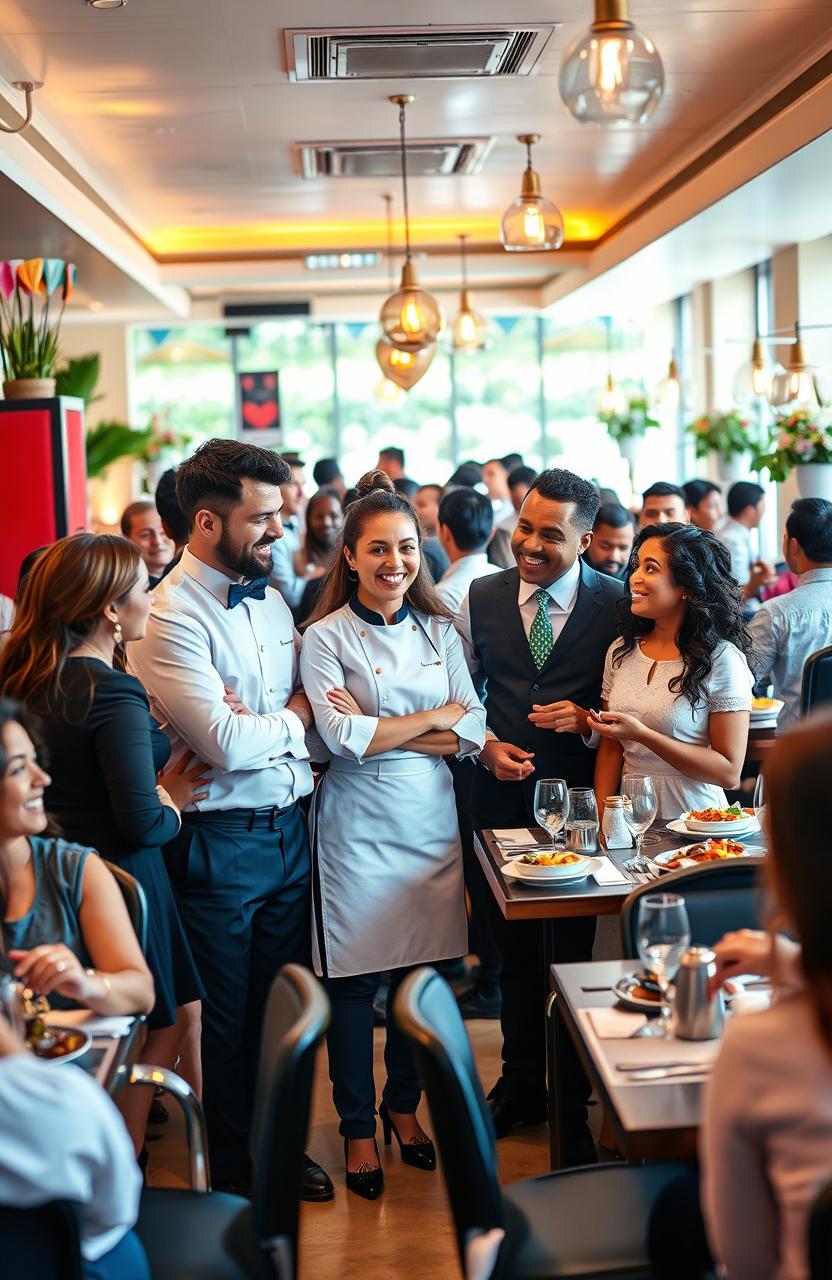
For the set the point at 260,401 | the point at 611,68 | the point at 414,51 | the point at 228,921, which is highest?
the point at 414,51

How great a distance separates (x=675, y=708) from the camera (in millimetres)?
3600

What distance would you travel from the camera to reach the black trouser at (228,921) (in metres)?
3.36

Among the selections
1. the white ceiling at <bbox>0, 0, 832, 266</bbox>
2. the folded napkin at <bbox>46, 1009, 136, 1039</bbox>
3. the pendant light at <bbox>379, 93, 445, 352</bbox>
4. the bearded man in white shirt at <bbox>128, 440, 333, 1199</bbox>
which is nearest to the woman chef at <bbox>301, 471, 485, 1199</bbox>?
the bearded man in white shirt at <bbox>128, 440, 333, 1199</bbox>

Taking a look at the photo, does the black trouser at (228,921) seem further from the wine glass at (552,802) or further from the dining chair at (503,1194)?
the dining chair at (503,1194)

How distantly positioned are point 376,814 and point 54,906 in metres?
1.25

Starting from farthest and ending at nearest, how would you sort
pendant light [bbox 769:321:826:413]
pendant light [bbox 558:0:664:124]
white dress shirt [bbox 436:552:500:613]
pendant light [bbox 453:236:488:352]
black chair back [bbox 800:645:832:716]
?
pendant light [bbox 453:236:488:352] → pendant light [bbox 769:321:826:413] → white dress shirt [bbox 436:552:500:613] → black chair back [bbox 800:645:832:716] → pendant light [bbox 558:0:664:124]

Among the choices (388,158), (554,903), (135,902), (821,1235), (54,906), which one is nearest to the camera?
(821,1235)

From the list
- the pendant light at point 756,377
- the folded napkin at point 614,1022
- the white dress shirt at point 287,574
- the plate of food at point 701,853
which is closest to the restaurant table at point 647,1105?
the folded napkin at point 614,1022

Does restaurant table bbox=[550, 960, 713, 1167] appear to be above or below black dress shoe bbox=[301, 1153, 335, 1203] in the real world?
above

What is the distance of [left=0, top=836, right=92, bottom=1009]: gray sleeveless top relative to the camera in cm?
240

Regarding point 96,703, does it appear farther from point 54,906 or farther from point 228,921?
point 228,921

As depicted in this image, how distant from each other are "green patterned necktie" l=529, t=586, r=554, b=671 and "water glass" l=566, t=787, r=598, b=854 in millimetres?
680

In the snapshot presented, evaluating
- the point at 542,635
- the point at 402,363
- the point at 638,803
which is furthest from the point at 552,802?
the point at 402,363

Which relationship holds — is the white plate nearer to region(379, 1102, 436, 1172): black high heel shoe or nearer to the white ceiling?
region(379, 1102, 436, 1172): black high heel shoe
